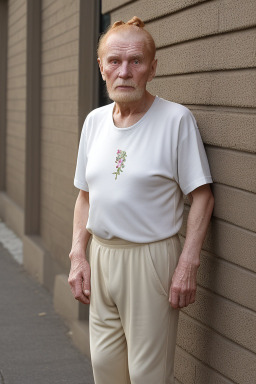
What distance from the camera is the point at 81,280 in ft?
11.5

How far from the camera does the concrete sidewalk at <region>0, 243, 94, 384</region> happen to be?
5293mm

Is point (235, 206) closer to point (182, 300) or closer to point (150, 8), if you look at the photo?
point (182, 300)

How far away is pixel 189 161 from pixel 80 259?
Result: 74 cm

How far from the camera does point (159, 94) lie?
4.08 m

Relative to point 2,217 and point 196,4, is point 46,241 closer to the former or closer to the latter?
point 2,217

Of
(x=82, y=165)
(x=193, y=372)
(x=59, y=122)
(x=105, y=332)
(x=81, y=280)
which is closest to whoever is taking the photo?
(x=105, y=332)

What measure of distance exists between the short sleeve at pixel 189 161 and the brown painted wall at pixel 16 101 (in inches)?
286

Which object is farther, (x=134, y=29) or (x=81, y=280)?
(x=81, y=280)

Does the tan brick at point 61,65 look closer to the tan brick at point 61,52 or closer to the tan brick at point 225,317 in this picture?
the tan brick at point 61,52

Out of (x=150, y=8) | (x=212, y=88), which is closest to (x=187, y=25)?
(x=212, y=88)

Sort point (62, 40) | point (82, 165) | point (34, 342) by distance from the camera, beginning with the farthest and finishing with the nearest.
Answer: point (62, 40) < point (34, 342) < point (82, 165)

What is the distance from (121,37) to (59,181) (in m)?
4.46

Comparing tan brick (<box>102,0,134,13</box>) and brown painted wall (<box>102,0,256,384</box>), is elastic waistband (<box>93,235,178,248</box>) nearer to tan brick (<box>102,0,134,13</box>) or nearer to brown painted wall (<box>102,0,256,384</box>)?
brown painted wall (<box>102,0,256,384</box>)

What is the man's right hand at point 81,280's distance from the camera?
346 cm
